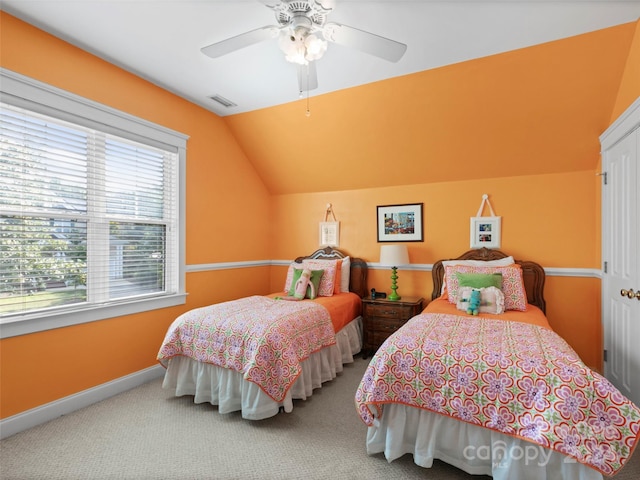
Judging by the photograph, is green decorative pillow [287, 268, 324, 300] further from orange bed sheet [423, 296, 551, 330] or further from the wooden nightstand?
orange bed sheet [423, 296, 551, 330]

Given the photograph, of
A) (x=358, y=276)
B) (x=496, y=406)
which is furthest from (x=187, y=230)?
(x=496, y=406)

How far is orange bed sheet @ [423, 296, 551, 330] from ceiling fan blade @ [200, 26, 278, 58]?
2523 mm

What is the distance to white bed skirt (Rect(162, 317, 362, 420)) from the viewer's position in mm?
2455

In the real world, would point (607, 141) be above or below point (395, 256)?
above

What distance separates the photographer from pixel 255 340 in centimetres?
249

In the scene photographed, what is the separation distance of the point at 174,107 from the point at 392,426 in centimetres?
352

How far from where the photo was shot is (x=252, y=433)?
237 cm

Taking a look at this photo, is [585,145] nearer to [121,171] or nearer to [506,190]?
[506,190]

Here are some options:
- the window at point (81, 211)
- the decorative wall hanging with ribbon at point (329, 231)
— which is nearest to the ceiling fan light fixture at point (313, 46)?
the window at point (81, 211)

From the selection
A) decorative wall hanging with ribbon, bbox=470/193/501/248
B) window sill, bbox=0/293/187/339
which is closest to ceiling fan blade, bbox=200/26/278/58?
window sill, bbox=0/293/187/339

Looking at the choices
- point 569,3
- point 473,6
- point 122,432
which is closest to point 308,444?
point 122,432

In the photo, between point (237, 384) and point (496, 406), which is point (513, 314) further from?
point (237, 384)

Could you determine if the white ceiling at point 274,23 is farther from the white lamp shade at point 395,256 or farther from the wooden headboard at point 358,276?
the wooden headboard at point 358,276

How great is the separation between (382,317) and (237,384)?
182 centimetres
